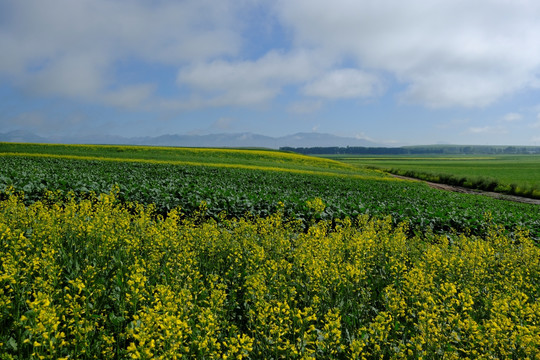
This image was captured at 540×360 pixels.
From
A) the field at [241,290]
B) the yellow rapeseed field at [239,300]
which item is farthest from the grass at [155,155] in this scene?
the yellow rapeseed field at [239,300]

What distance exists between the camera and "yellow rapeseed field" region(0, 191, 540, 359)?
3.50 metres

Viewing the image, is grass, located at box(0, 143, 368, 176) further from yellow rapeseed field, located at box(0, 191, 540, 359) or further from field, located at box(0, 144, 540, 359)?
yellow rapeseed field, located at box(0, 191, 540, 359)

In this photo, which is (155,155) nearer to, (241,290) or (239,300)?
(241,290)

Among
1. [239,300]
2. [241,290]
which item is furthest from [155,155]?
[239,300]

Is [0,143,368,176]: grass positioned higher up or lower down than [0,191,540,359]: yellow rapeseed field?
higher up

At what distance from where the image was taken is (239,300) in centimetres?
564

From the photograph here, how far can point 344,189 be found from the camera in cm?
2525

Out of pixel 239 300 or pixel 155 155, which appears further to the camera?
pixel 155 155

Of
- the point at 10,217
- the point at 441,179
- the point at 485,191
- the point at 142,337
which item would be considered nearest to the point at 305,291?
the point at 142,337

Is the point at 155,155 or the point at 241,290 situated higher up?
the point at 155,155

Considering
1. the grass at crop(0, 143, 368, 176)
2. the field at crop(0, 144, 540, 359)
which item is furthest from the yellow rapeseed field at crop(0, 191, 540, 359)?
the grass at crop(0, 143, 368, 176)

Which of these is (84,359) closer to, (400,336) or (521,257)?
(400,336)

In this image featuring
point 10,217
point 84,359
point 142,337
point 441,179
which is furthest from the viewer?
point 441,179

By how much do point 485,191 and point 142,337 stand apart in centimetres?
5201
